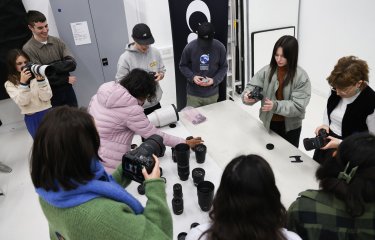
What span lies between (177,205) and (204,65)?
1.84m

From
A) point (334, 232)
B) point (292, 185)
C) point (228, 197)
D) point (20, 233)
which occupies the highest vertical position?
point (228, 197)

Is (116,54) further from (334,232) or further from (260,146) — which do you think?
(334,232)

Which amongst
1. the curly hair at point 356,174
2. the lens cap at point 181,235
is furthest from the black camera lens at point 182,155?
the curly hair at point 356,174

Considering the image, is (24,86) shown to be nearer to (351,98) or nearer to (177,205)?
(177,205)

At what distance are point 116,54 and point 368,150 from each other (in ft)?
11.4

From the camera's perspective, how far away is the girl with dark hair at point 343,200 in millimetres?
1068

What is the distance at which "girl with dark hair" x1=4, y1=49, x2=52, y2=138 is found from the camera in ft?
8.56

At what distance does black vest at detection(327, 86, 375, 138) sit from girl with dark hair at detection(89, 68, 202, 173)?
1311mm

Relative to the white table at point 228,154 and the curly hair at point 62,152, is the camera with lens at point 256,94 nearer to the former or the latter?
the white table at point 228,154

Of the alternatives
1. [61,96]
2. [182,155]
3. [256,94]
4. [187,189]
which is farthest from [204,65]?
[61,96]

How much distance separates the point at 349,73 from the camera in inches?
70.8

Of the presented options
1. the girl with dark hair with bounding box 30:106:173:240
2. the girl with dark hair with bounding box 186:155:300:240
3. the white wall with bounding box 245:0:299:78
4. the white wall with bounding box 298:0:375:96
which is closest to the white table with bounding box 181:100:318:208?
the girl with dark hair with bounding box 186:155:300:240

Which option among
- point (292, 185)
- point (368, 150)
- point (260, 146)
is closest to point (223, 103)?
point (260, 146)

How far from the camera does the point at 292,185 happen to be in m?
1.76
